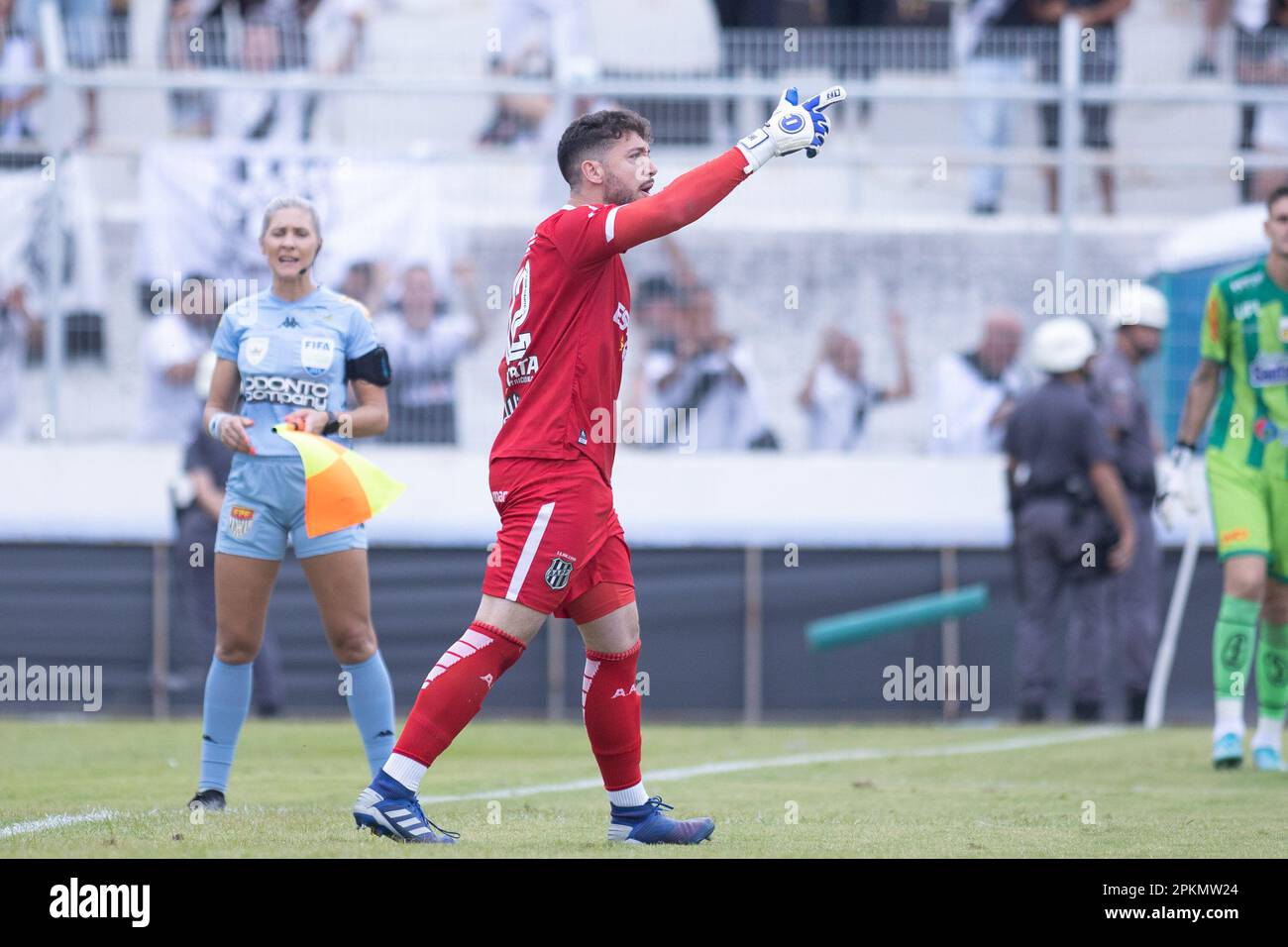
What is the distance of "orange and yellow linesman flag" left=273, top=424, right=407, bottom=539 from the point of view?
6.98 m

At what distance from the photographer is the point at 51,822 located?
665cm

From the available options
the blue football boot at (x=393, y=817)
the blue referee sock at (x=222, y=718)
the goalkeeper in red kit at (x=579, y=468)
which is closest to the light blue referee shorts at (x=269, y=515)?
the blue referee sock at (x=222, y=718)

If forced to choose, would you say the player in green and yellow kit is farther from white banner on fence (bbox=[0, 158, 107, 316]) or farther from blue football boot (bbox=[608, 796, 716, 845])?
white banner on fence (bbox=[0, 158, 107, 316])

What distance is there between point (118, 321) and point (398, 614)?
2964mm

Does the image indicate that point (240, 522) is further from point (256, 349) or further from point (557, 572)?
point (557, 572)

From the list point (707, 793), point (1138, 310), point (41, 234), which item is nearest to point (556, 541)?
point (707, 793)

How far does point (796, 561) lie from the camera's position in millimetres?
14125

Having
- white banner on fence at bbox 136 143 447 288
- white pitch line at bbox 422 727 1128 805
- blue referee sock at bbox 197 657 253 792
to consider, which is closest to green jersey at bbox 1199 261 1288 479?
white pitch line at bbox 422 727 1128 805

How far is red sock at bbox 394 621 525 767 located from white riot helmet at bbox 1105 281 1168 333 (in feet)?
28.1

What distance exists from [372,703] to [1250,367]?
441 cm

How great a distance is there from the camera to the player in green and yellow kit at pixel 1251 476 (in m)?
9.09
